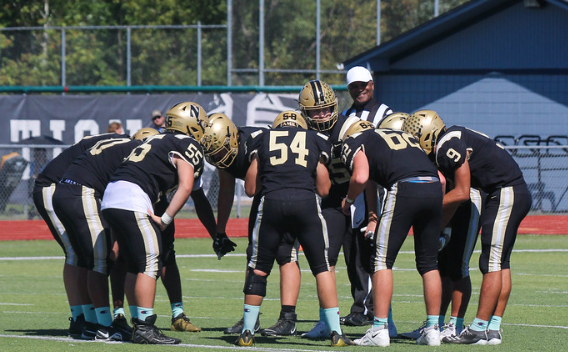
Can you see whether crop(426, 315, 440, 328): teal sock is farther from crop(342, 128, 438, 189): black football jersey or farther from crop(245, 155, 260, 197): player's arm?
crop(245, 155, 260, 197): player's arm

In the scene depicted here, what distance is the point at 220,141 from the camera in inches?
337

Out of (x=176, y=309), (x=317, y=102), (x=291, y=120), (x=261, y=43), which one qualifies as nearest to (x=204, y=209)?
(x=176, y=309)

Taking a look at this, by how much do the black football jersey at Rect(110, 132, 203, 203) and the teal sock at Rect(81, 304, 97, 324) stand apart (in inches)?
46.2

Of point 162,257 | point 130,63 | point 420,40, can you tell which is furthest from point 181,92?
point 162,257

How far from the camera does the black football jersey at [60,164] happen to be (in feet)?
28.9

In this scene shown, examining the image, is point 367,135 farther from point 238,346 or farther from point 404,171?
point 238,346

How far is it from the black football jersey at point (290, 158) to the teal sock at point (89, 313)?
1.90 metres

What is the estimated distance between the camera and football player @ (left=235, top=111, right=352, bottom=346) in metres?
7.85

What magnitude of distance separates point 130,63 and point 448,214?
1901 cm

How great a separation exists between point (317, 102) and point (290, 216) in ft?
4.00

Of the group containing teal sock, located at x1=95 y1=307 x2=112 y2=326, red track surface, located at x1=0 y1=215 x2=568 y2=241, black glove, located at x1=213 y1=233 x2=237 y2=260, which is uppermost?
black glove, located at x1=213 y1=233 x2=237 y2=260

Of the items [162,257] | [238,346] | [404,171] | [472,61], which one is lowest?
[238,346]

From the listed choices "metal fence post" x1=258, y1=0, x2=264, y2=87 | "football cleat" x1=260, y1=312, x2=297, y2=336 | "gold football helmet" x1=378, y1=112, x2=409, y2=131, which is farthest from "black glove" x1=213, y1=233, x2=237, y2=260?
"metal fence post" x1=258, y1=0, x2=264, y2=87

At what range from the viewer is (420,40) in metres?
24.3
